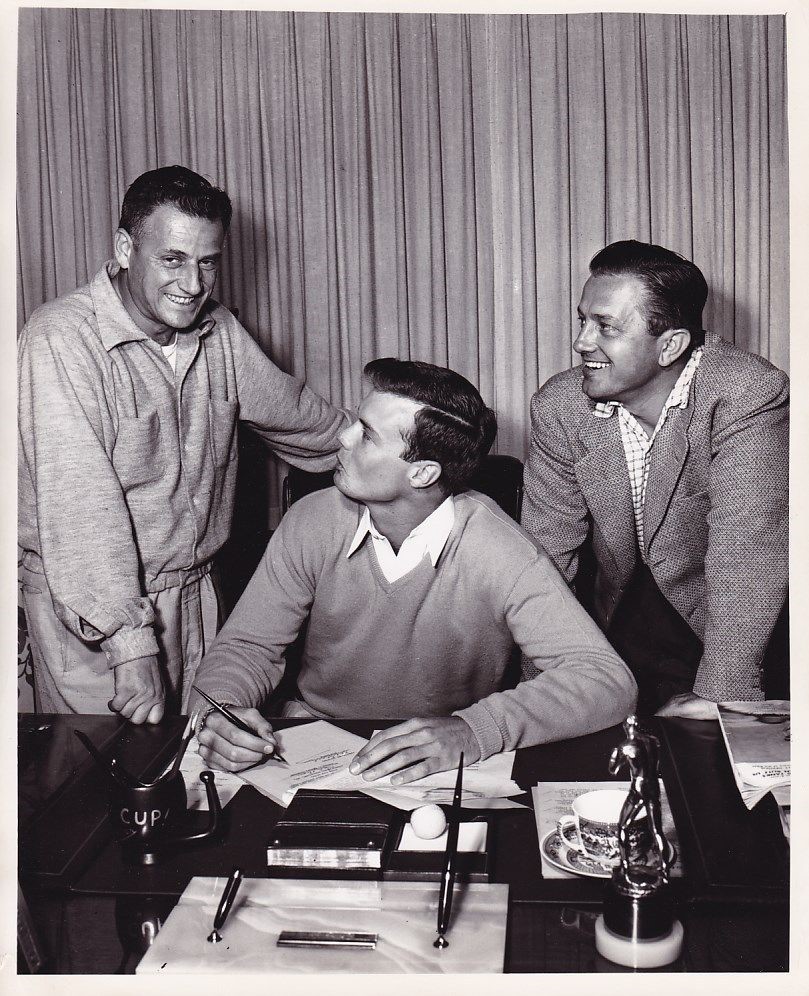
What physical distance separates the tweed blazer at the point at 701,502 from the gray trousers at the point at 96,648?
2.83 feet

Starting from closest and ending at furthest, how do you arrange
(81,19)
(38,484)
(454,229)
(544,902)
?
(544,902) < (38,484) < (81,19) < (454,229)

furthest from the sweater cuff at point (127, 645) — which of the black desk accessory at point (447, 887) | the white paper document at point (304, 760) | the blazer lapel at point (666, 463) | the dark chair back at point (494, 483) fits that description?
the blazer lapel at point (666, 463)

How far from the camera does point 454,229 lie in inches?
123

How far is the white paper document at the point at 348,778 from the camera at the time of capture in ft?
4.66

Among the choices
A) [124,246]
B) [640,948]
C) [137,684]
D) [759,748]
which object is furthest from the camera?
[124,246]

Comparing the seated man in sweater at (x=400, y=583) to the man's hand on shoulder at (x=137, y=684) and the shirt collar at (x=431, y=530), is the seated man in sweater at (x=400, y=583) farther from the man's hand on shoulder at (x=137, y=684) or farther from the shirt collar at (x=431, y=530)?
the man's hand on shoulder at (x=137, y=684)

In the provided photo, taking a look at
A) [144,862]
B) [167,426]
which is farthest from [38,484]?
[144,862]

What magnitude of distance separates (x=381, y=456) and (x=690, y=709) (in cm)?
78

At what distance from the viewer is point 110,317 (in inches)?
86.1

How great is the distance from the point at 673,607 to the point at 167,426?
1.34 metres

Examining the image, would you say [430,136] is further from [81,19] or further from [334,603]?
[334,603]

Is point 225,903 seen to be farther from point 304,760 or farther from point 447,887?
point 304,760

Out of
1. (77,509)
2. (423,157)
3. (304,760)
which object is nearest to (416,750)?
(304,760)

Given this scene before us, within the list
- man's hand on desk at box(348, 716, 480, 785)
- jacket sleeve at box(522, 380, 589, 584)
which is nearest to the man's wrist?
man's hand on desk at box(348, 716, 480, 785)
